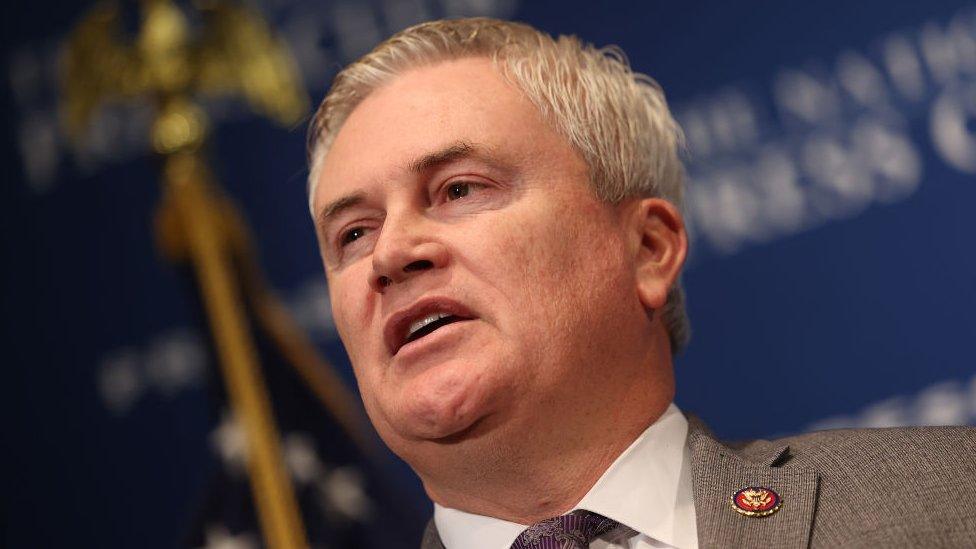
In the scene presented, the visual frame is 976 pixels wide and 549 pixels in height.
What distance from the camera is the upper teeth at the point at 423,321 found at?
1.75 meters

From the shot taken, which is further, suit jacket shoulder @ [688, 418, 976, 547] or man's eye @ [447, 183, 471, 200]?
man's eye @ [447, 183, 471, 200]

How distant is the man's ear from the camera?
1.94 metres

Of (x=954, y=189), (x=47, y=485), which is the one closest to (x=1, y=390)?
(x=47, y=485)

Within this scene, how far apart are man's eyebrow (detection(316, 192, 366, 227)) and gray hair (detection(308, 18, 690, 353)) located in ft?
0.73

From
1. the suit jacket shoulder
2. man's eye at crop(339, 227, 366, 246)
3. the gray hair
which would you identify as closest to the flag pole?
the gray hair

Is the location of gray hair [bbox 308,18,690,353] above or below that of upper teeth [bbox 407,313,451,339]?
above

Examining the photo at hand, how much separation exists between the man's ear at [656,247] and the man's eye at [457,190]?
1.03ft

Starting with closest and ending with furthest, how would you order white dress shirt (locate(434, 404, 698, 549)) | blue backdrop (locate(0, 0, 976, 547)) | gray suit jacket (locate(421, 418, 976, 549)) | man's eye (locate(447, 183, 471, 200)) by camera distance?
gray suit jacket (locate(421, 418, 976, 549)) < white dress shirt (locate(434, 404, 698, 549)) < man's eye (locate(447, 183, 471, 200)) < blue backdrop (locate(0, 0, 976, 547))

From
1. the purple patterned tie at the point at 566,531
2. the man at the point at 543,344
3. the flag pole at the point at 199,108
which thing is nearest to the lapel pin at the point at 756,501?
the man at the point at 543,344

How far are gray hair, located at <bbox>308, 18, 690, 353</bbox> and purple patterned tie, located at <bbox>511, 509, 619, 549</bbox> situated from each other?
492mm

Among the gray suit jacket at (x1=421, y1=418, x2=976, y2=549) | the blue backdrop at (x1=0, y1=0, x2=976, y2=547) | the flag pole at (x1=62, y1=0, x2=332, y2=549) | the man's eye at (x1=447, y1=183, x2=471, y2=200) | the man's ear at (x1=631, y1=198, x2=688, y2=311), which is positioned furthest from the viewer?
the flag pole at (x1=62, y1=0, x2=332, y2=549)

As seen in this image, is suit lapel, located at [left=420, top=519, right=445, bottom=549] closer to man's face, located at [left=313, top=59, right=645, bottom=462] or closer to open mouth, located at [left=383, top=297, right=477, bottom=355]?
man's face, located at [left=313, top=59, right=645, bottom=462]

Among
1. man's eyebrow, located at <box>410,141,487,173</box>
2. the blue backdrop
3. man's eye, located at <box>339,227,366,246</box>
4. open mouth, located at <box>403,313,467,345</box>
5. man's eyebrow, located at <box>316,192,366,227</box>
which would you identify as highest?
man's eyebrow, located at <box>410,141,487,173</box>

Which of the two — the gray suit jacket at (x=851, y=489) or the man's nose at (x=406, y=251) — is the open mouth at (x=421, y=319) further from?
the gray suit jacket at (x=851, y=489)
